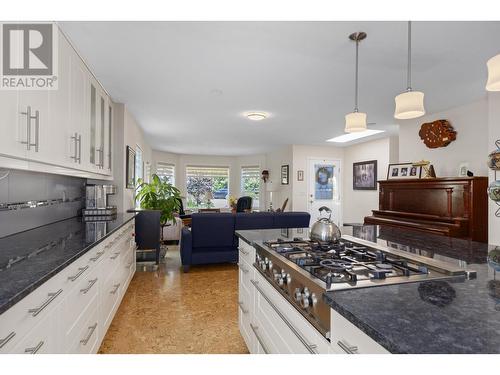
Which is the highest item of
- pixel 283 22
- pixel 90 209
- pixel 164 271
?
pixel 283 22

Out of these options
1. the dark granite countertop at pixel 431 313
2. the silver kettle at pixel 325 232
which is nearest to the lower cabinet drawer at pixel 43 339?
→ the dark granite countertop at pixel 431 313

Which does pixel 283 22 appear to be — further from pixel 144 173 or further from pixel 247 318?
pixel 144 173

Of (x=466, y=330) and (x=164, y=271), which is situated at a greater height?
(x=466, y=330)

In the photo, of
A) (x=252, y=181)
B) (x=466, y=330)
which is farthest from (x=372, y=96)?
(x=252, y=181)

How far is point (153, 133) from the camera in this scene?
5875mm

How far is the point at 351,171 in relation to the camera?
745 centimetres

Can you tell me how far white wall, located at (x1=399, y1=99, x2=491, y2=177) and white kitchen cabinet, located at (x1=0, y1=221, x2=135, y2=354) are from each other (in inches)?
173

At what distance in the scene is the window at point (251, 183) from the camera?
952 centimetres

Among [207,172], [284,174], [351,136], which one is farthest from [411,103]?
[207,172]

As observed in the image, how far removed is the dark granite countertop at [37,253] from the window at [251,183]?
7.26 meters

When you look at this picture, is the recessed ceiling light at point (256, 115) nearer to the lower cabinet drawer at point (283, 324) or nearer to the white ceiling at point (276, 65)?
the white ceiling at point (276, 65)
